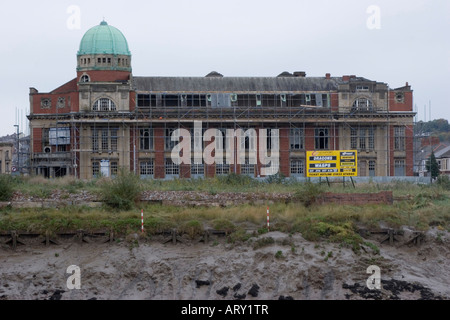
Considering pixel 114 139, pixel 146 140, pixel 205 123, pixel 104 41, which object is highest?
pixel 104 41

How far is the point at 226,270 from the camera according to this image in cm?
2875

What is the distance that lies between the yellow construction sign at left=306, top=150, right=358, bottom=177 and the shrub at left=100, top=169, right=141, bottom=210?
38.7 feet

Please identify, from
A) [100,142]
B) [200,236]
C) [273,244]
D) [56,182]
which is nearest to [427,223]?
[273,244]

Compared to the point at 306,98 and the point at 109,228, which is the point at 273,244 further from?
the point at 306,98

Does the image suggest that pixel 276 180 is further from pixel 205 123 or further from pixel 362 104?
pixel 362 104

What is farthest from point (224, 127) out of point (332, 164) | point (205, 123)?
point (332, 164)

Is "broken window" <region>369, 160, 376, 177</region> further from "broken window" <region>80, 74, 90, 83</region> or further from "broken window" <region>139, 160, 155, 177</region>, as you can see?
"broken window" <region>80, 74, 90, 83</region>

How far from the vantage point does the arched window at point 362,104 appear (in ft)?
210

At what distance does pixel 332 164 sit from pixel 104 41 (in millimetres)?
31435

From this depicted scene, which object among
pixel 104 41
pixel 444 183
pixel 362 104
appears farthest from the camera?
pixel 104 41

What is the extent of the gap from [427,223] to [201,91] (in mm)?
32983

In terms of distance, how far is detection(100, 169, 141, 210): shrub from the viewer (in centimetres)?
3734

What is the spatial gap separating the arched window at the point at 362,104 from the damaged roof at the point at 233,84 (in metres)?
2.66

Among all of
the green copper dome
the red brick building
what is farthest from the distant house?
the green copper dome
